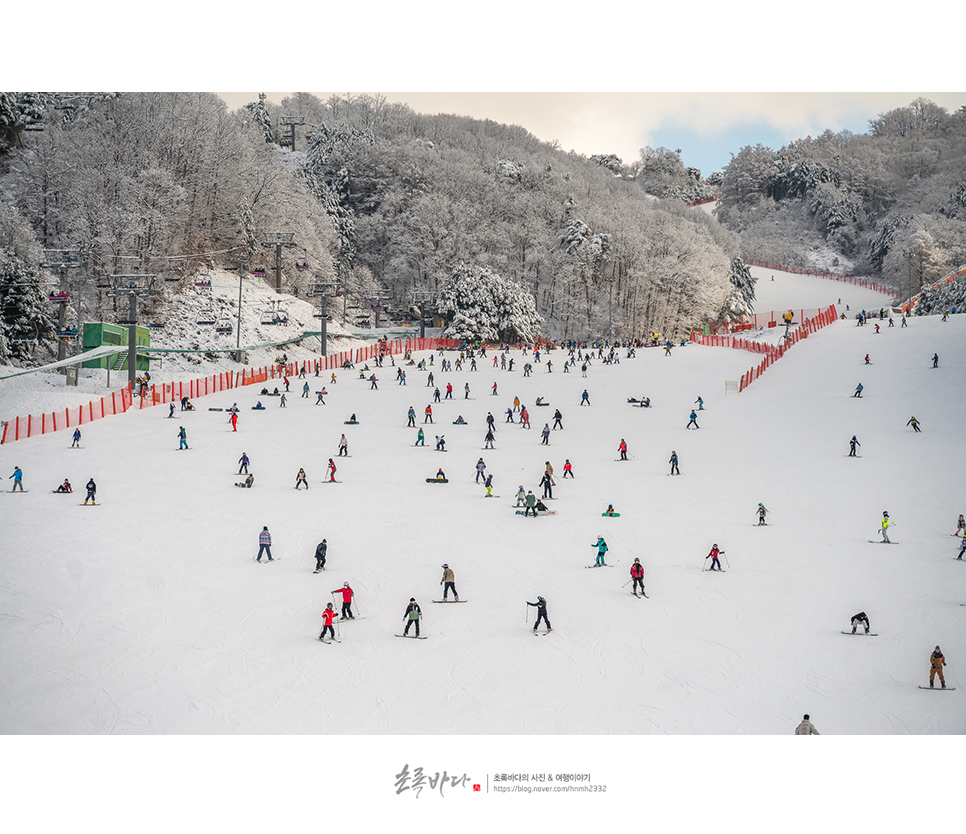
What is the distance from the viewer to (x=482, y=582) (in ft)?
72.0

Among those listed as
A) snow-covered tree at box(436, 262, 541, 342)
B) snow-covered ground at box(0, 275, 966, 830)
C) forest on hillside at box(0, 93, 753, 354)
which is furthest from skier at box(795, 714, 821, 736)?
snow-covered tree at box(436, 262, 541, 342)

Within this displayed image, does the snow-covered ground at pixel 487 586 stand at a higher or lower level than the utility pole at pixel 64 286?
lower

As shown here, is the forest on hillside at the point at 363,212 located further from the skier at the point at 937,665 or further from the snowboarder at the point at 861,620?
the skier at the point at 937,665

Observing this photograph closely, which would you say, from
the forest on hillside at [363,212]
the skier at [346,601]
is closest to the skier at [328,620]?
the skier at [346,601]

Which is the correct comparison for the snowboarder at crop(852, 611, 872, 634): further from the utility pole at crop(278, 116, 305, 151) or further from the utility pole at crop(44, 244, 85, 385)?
the utility pole at crop(278, 116, 305, 151)

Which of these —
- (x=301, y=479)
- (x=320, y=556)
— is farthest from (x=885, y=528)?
(x=301, y=479)

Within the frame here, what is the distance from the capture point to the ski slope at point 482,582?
16.9 m

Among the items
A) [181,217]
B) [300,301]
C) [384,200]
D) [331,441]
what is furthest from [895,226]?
[331,441]

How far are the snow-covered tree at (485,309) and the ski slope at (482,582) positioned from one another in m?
27.6

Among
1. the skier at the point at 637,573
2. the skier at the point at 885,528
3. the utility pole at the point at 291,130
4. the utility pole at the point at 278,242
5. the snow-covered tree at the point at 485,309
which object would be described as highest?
the utility pole at the point at 291,130

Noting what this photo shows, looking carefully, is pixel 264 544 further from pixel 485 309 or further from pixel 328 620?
pixel 485 309

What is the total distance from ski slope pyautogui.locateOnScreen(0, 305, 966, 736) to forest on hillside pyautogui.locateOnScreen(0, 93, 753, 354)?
28.6 meters

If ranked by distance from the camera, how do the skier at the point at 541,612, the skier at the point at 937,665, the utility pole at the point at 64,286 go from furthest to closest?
the utility pole at the point at 64,286 → the skier at the point at 541,612 → the skier at the point at 937,665
